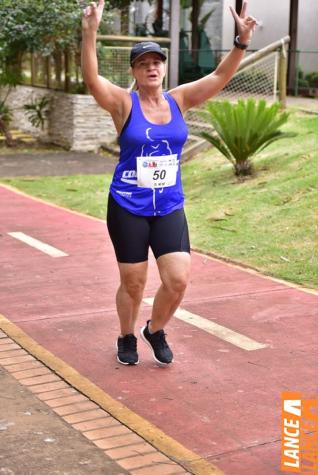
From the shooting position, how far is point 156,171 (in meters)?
5.00

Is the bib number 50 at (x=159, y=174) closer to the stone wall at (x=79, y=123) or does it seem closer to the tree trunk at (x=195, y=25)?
the stone wall at (x=79, y=123)

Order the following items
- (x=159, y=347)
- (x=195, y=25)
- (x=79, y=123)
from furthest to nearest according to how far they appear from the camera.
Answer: (x=195, y=25) → (x=79, y=123) → (x=159, y=347)

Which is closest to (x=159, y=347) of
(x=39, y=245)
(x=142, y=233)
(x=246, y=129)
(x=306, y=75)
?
(x=142, y=233)

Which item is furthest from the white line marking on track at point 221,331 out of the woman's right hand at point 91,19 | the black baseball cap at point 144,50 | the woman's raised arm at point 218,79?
the woman's right hand at point 91,19

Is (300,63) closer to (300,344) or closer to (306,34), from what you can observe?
(306,34)

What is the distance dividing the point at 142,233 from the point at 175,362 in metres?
0.91

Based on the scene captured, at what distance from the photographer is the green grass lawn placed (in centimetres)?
845

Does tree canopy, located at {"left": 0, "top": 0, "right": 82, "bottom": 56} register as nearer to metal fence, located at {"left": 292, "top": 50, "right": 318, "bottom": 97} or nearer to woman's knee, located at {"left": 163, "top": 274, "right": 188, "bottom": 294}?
metal fence, located at {"left": 292, "top": 50, "right": 318, "bottom": 97}

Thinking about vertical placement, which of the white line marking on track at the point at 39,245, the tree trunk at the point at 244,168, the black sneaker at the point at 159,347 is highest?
the tree trunk at the point at 244,168

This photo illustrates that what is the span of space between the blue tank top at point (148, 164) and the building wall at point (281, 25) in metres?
15.6

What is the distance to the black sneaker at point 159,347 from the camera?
17.5 feet

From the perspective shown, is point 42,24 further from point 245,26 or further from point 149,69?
point 149,69

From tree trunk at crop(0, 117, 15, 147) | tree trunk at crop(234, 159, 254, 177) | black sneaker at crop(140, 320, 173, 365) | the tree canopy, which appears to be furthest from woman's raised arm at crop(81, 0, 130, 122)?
tree trunk at crop(0, 117, 15, 147)

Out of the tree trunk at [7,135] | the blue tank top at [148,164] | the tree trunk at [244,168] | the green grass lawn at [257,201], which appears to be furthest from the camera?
the tree trunk at [7,135]
